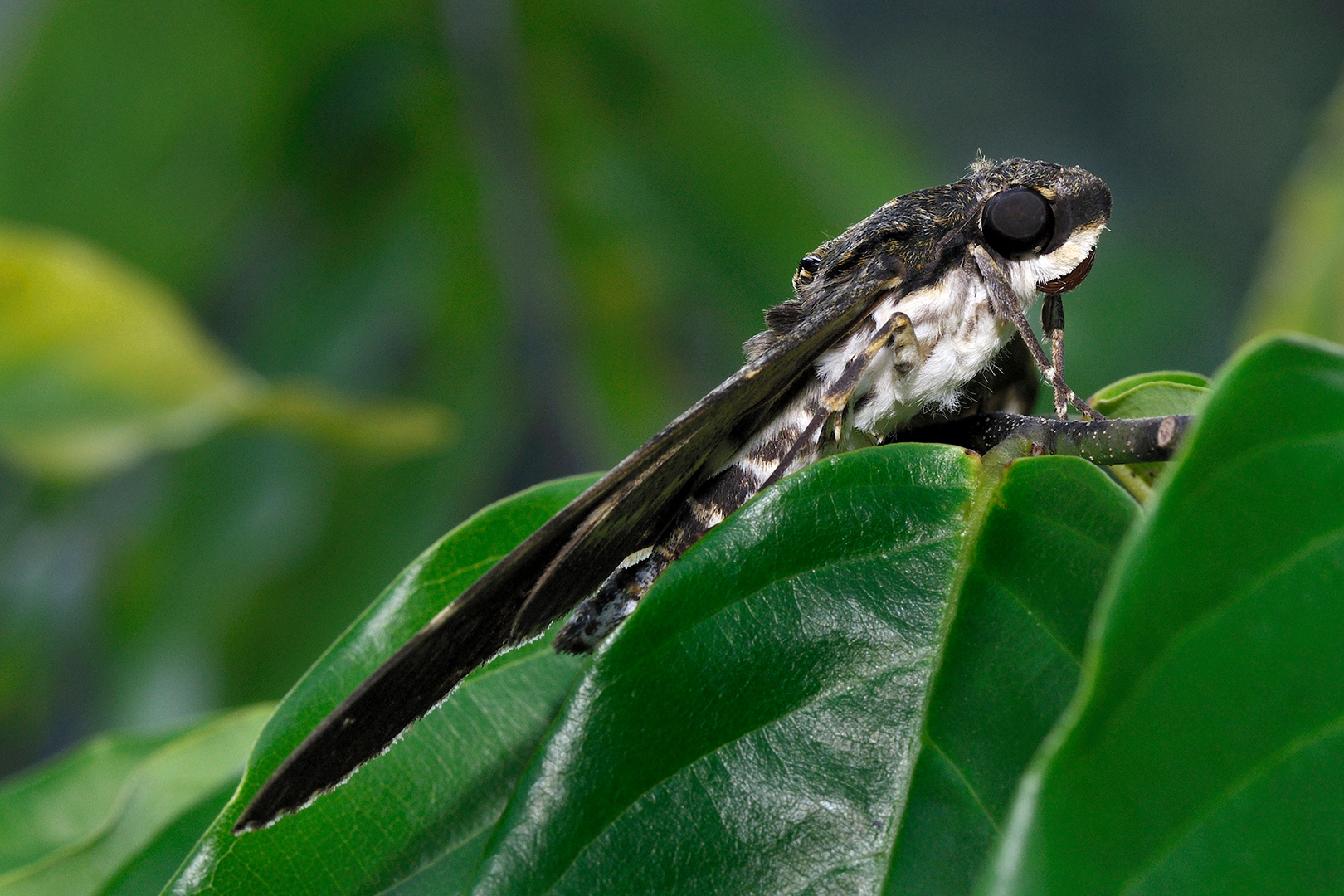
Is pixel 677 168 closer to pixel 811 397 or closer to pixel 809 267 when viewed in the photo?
pixel 809 267

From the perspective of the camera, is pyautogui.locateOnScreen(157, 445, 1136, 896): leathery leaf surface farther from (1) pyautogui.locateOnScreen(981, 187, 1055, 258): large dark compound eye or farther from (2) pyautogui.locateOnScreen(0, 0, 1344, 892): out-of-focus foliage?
(2) pyautogui.locateOnScreen(0, 0, 1344, 892): out-of-focus foliage

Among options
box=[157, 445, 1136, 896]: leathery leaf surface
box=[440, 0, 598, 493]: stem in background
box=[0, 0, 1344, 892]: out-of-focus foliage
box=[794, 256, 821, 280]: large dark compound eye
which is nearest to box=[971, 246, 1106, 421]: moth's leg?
box=[794, 256, 821, 280]: large dark compound eye

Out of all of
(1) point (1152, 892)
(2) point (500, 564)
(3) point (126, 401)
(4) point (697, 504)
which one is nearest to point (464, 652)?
(2) point (500, 564)

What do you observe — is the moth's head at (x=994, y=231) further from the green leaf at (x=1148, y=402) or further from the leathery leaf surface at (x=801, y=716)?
the leathery leaf surface at (x=801, y=716)

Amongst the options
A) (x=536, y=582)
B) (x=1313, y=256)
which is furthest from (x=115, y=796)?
(x=1313, y=256)

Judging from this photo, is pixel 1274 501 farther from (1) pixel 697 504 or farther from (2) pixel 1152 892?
(1) pixel 697 504

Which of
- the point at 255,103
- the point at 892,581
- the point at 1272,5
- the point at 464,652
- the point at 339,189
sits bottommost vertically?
the point at 892,581

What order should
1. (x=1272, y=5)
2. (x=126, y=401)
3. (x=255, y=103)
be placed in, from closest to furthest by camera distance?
(x=126, y=401), (x=255, y=103), (x=1272, y=5)
